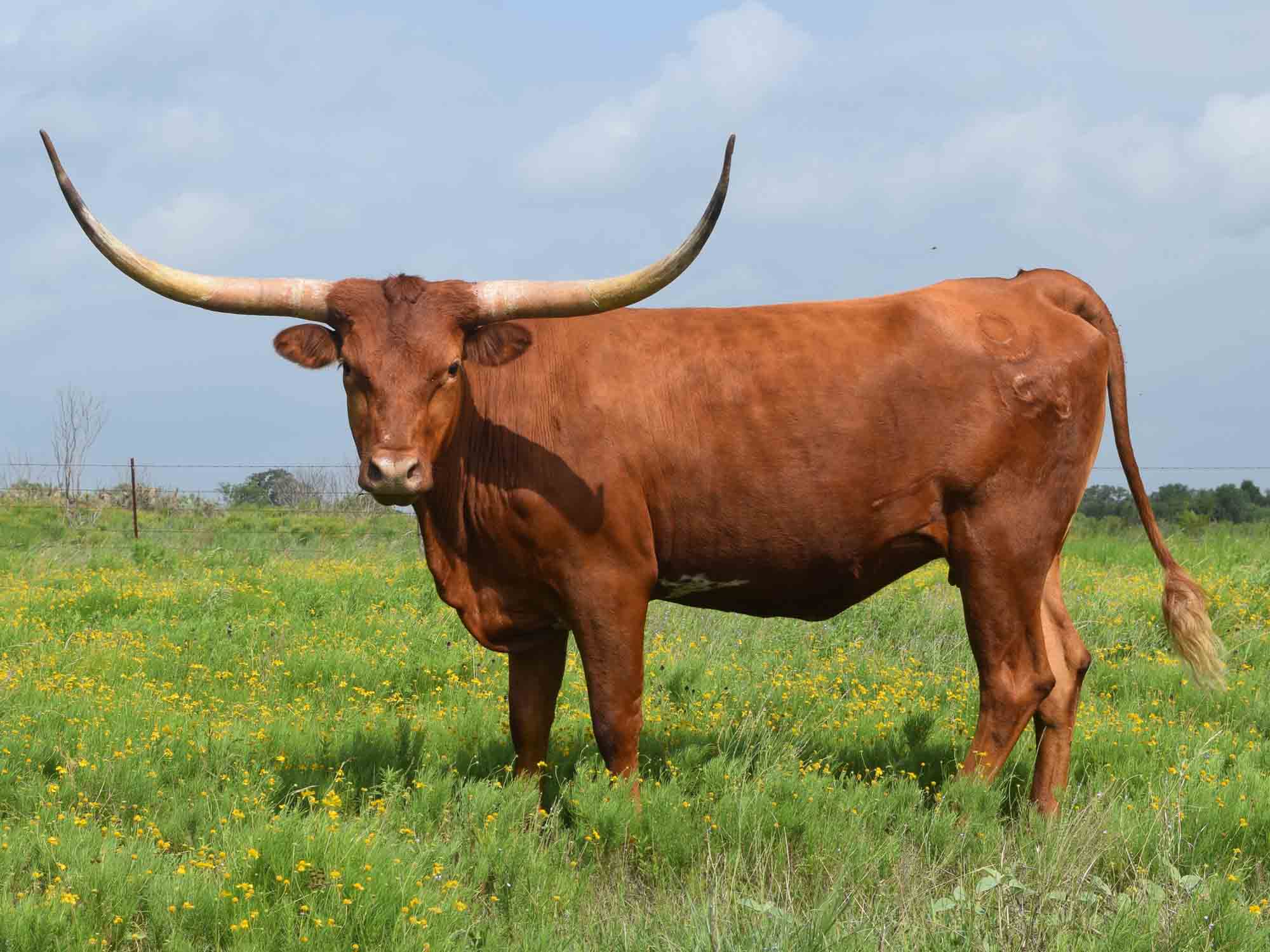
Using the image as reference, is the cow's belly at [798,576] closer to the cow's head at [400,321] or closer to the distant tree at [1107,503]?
the cow's head at [400,321]

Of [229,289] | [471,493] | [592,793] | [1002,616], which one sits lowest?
[592,793]

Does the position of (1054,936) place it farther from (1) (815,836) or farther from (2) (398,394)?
(2) (398,394)

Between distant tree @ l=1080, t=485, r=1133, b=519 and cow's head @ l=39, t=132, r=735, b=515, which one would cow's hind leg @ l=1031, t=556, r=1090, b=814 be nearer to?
cow's head @ l=39, t=132, r=735, b=515

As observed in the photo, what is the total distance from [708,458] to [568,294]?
40.5 inches

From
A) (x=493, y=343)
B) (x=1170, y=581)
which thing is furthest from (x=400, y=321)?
(x=1170, y=581)

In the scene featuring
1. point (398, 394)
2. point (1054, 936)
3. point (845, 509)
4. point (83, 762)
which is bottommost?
point (1054, 936)

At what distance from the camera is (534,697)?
5.84 meters

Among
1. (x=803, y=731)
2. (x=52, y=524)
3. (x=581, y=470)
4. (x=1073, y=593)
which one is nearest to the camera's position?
(x=581, y=470)

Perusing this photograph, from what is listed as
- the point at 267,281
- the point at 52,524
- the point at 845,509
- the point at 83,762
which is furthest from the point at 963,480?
the point at 52,524

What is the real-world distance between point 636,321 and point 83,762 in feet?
11.2

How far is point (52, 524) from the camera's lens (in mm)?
21359

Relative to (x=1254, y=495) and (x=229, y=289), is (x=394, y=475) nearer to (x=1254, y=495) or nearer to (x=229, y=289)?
(x=229, y=289)

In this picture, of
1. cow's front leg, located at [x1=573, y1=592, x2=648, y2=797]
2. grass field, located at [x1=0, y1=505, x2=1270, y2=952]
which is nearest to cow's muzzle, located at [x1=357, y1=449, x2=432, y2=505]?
cow's front leg, located at [x1=573, y1=592, x2=648, y2=797]

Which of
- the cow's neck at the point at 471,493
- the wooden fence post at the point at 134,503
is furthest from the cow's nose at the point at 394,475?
the wooden fence post at the point at 134,503
